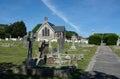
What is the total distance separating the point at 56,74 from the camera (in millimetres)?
11336

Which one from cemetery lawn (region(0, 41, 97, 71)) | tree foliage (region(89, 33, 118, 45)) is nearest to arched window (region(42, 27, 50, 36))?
tree foliage (region(89, 33, 118, 45))

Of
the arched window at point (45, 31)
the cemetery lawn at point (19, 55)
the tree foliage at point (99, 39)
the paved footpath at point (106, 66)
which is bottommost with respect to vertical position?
the paved footpath at point (106, 66)

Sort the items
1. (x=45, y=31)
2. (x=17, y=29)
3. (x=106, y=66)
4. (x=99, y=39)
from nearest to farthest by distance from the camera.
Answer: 1. (x=106, y=66)
2. (x=45, y=31)
3. (x=99, y=39)
4. (x=17, y=29)

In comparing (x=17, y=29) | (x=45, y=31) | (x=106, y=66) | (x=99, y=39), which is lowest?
(x=106, y=66)

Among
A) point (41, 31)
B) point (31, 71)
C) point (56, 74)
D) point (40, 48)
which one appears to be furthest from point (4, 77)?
point (41, 31)

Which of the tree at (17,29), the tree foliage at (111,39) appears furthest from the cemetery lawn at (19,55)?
the tree at (17,29)

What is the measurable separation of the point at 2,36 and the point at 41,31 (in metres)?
14.9

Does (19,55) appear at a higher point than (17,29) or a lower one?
lower

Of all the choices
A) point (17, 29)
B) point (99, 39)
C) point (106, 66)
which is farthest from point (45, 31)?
point (106, 66)

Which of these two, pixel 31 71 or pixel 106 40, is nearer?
pixel 31 71

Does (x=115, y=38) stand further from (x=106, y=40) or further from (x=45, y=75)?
(x=45, y=75)

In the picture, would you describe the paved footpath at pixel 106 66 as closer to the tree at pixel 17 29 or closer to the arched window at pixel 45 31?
the arched window at pixel 45 31

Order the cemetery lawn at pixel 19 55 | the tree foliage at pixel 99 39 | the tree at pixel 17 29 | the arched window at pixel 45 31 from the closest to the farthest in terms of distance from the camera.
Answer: the cemetery lawn at pixel 19 55
the arched window at pixel 45 31
the tree foliage at pixel 99 39
the tree at pixel 17 29

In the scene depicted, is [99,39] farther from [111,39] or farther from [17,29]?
[17,29]
